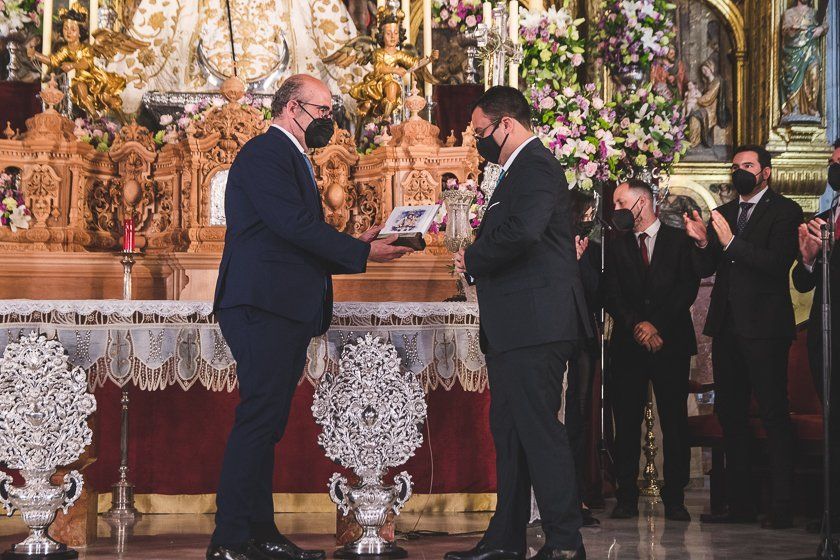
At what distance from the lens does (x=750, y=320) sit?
5422mm

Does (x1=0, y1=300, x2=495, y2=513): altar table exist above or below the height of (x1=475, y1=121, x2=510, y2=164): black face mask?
below

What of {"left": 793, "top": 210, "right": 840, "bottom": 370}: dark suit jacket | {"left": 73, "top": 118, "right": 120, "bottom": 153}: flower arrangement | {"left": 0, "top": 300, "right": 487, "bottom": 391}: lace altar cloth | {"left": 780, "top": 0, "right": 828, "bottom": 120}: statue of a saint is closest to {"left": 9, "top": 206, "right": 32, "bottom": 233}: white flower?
{"left": 73, "top": 118, "right": 120, "bottom": 153}: flower arrangement

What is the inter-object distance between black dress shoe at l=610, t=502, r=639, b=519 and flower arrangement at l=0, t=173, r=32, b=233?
3.32 m

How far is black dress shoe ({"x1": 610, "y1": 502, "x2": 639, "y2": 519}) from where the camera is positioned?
5641 mm

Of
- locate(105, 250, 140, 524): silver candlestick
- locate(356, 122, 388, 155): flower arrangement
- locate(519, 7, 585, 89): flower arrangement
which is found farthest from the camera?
locate(519, 7, 585, 89): flower arrangement

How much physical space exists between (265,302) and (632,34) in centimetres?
409

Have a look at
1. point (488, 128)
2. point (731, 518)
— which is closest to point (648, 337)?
point (731, 518)

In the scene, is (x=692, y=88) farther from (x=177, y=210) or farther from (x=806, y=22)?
(x=177, y=210)

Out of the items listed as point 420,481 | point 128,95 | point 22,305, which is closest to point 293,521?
point 420,481

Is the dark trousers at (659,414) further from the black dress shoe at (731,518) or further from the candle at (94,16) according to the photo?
→ the candle at (94,16)

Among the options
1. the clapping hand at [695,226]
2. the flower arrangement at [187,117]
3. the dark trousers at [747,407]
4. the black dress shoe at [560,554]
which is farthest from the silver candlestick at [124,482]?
the dark trousers at [747,407]

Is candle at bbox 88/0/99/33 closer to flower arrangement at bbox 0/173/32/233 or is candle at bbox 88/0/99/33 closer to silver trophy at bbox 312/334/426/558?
flower arrangement at bbox 0/173/32/233

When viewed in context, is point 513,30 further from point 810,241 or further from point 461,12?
point 810,241

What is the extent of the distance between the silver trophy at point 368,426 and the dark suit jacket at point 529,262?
48 cm
